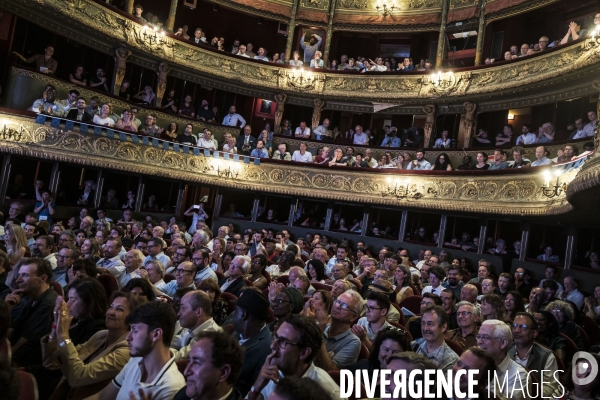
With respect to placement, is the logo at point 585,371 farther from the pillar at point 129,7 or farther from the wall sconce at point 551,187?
the pillar at point 129,7

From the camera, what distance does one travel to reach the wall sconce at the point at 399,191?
1249cm

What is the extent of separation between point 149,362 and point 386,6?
16.6 m

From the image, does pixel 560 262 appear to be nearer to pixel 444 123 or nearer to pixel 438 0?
pixel 444 123

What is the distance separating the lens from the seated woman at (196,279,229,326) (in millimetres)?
4083

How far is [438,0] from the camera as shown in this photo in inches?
641

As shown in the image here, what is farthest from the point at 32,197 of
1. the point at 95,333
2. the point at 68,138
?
the point at 95,333

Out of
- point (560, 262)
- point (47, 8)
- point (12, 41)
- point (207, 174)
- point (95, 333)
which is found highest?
point (47, 8)

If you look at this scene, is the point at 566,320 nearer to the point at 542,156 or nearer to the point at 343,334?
the point at 343,334

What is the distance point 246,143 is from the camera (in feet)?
47.6

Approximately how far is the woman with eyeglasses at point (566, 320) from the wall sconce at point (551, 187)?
3.52m

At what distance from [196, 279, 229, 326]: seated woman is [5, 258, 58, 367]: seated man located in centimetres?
113

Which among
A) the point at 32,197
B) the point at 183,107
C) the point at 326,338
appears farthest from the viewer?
the point at 183,107

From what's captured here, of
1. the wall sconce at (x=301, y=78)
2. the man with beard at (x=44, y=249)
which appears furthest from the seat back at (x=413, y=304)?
the wall sconce at (x=301, y=78)

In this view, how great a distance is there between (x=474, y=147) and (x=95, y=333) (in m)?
12.2
